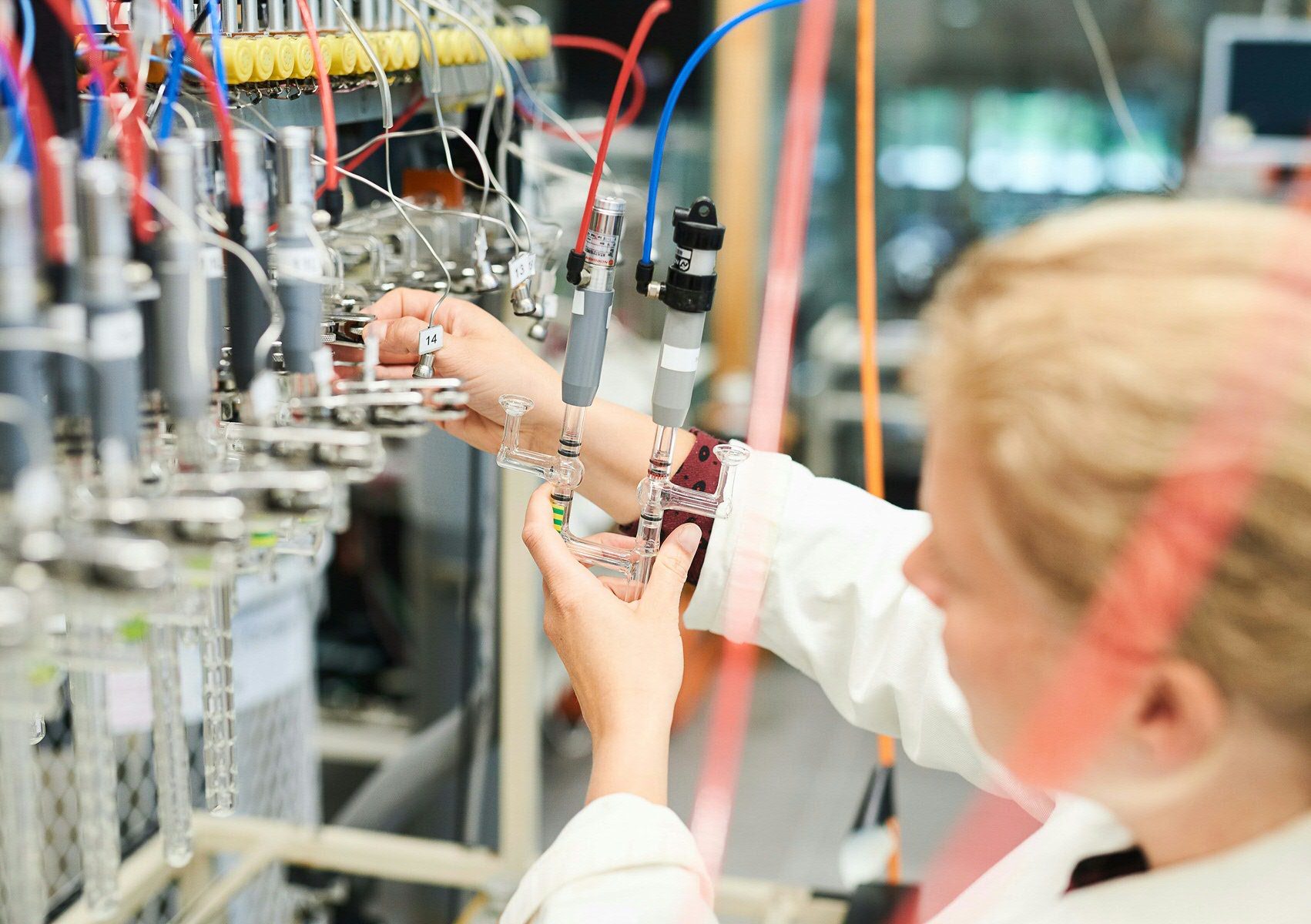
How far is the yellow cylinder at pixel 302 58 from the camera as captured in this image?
856 mm

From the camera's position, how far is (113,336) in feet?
1.80

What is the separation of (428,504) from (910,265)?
7.30 ft

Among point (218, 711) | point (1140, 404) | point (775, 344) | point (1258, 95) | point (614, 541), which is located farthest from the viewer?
point (775, 344)

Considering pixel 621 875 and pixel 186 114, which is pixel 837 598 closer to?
pixel 621 875

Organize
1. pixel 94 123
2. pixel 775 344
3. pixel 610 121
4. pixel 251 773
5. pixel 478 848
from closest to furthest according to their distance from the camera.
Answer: pixel 94 123
pixel 610 121
pixel 478 848
pixel 251 773
pixel 775 344

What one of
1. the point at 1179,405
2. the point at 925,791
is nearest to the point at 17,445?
the point at 1179,405

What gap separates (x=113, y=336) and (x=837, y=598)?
0.69 m

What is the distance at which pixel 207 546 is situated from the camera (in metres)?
0.58

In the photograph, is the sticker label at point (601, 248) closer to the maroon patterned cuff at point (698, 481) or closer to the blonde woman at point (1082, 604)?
the blonde woman at point (1082, 604)

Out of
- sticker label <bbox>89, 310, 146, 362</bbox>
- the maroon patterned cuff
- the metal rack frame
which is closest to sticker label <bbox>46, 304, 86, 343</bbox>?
sticker label <bbox>89, 310, 146, 362</bbox>

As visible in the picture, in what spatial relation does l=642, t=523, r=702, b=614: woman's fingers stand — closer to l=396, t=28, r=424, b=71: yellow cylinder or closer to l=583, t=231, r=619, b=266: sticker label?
l=583, t=231, r=619, b=266: sticker label

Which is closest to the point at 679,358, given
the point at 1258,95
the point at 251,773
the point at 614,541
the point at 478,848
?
the point at 614,541

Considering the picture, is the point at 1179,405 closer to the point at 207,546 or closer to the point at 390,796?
the point at 207,546

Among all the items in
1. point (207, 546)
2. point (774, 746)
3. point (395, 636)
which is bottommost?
point (774, 746)
